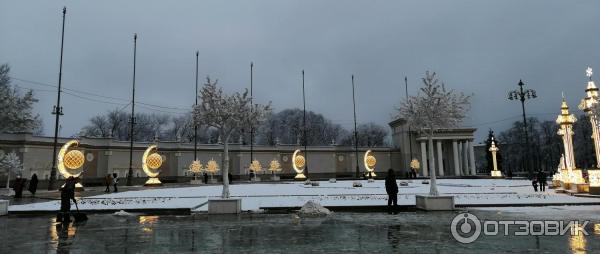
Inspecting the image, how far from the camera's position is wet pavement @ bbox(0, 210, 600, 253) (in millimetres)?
8812

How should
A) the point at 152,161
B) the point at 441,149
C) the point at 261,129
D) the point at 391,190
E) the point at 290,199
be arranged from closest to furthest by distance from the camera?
the point at 391,190 → the point at 290,199 → the point at 152,161 → the point at 441,149 → the point at 261,129

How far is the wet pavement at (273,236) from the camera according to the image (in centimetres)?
→ 881

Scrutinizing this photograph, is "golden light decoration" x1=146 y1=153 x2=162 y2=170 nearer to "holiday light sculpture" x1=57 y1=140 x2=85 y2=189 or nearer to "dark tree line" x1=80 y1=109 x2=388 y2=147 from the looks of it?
"holiday light sculpture" x1=57 y1=140 x2=85 y2=189

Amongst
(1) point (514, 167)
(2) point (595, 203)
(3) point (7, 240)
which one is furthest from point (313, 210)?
(1) point (514, 167)

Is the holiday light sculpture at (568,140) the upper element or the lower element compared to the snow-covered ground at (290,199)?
upper

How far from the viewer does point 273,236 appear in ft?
35.0

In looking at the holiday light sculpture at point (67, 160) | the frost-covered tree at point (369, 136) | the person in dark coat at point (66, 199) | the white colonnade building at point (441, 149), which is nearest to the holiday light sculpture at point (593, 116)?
the person in dark coat at point (66, 199)

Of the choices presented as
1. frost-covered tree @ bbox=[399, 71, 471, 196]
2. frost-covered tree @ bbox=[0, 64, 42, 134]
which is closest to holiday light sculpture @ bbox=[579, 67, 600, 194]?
frost-covered tree @ bbox=[399, 71, 471, 196]

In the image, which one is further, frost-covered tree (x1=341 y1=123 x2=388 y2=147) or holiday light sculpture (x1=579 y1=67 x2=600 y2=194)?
frost-covered tree (x1=341 y1=123 x2=388 y2=147)

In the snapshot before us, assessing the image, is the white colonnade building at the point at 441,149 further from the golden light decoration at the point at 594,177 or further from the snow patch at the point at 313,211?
the snow patch at the point at 313,211

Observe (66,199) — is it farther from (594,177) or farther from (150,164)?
(150,164)

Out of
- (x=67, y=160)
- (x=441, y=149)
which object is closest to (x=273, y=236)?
(x=67, y=160)

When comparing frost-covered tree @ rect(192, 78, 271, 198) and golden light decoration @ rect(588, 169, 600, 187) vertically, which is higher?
frost-covered tree @ rect(192, 78, 271, 198)

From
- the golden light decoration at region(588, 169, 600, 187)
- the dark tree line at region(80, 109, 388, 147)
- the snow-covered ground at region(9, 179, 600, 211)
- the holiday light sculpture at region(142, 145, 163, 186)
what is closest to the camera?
the snow-covered ground at region(9, 179, 600, 211)
